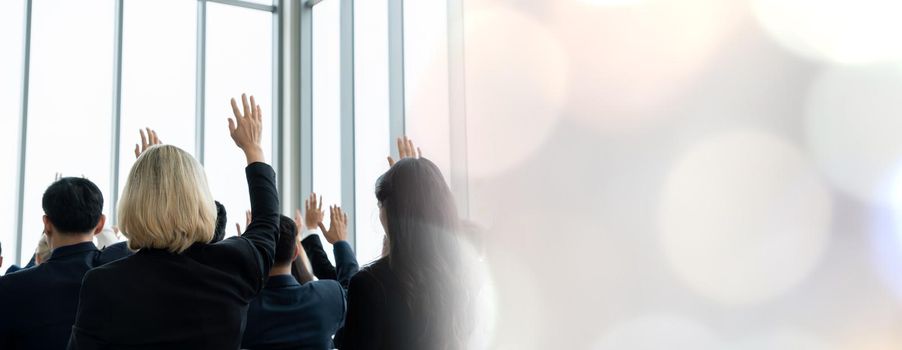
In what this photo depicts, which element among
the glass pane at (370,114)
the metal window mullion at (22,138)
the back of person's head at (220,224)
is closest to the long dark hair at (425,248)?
the back of person's head at (220,224)

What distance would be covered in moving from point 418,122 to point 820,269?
2.54 metres

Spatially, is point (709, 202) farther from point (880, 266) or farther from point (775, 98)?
point (880, 266)

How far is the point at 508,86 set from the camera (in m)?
3.23

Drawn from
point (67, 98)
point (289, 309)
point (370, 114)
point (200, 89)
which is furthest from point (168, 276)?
point (200, 89)

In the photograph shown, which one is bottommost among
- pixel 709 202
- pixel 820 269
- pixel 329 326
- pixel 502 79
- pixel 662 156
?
pixel 329 326

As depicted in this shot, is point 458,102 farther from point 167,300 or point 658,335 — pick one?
point 167,300

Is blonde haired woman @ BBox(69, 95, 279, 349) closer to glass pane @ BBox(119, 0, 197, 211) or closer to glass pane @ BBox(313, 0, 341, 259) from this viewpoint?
glass pane @ BBox(313, 0, 341, 259)

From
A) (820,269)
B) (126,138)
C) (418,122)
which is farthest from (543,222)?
(126,138)

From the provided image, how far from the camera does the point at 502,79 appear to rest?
3.27 metres

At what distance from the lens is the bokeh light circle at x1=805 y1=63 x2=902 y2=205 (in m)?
1.84

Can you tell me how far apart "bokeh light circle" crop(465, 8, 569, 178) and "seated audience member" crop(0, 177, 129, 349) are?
1566mm

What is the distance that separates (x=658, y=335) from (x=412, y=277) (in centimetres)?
108

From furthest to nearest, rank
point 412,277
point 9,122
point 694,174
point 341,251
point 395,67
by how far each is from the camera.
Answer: point 9,122 < point 395,67 < point 341,251 < point 694,174 < point 412,277

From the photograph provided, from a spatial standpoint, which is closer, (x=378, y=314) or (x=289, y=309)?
(x=378, y=314)
